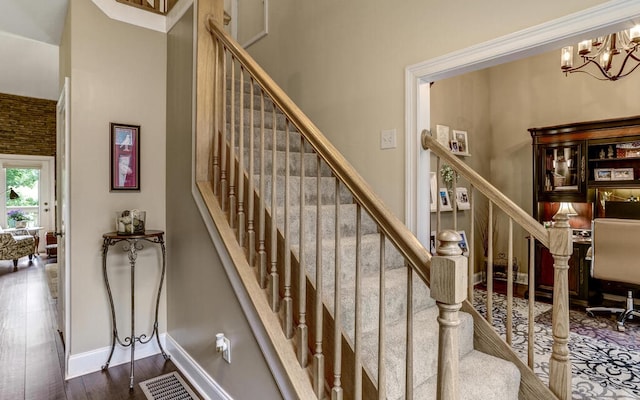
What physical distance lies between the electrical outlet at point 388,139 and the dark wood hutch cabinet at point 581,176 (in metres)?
2.79

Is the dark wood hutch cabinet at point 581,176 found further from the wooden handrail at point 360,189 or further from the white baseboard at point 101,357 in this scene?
the white baseboard at point 101,357

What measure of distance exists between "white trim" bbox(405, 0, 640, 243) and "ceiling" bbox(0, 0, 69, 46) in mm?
2581

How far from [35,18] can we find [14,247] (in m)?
5.04

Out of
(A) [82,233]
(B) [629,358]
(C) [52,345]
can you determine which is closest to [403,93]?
(A) [82,233]

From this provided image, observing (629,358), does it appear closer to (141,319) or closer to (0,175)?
(141,319)

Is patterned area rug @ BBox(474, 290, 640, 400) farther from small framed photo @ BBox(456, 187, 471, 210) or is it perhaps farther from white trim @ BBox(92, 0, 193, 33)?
white trim @ BBox(92, 0, 193, 33)

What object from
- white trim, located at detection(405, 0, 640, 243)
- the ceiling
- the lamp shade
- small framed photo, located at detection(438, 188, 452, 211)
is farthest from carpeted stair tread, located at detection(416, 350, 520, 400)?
the ceiling

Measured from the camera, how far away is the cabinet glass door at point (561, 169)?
411 cm

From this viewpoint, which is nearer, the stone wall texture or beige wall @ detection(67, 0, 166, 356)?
beige wall @ detection(67, 0, 166, 356)

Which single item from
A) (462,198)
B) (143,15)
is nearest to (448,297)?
(143,15)

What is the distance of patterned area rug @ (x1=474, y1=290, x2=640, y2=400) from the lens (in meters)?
2.26

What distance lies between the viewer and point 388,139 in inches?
96.3

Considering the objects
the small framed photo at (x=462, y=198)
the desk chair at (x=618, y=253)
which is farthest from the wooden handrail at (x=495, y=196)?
the small framed photo at (x=462, y=198)

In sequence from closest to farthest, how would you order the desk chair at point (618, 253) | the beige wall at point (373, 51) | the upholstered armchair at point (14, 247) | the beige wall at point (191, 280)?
the beige wall at point (191, 280) → the beige wall at point (373, 51) → the desk chair at point (618, 253) → the upholstered armchair at point (14, 247)
